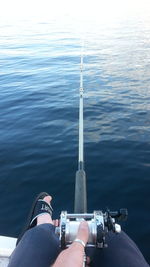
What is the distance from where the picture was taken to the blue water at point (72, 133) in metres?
5.59

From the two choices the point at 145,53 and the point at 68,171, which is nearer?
the point at 68,171

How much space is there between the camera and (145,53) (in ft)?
52.0

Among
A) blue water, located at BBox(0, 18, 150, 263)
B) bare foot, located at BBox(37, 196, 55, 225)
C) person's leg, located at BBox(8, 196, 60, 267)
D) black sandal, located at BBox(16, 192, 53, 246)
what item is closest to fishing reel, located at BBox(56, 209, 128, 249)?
person's leg, located at BBox(8, 196, 60, 267)

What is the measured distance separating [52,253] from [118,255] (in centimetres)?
55

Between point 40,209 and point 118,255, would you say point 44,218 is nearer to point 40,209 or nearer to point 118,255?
point 40,209

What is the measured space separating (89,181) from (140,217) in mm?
1363

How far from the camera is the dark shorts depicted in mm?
2330

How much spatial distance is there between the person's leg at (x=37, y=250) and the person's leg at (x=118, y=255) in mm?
358

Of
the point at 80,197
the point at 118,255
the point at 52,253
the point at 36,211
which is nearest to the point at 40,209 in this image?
the point at 36,211

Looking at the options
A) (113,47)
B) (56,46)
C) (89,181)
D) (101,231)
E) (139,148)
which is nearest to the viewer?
(101,231)

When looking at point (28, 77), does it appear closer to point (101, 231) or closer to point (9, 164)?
point (9, 164)

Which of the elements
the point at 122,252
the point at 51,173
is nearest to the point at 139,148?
the point at 51,173

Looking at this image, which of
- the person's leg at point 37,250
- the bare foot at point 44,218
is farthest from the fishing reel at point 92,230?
the bare foot at point 44,218

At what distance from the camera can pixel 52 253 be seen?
244 centimetres
